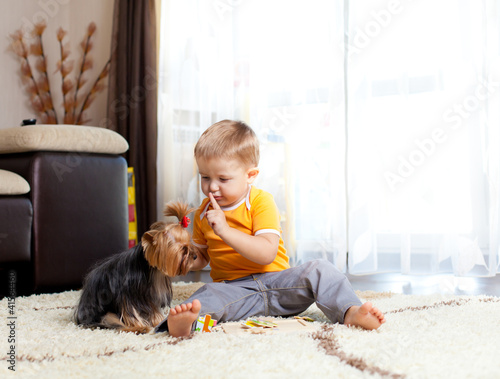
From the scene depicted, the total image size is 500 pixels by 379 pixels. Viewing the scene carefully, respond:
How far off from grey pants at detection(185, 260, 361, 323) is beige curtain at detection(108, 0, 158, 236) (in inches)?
68.5

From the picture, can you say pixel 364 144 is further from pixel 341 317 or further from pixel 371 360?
pixel 371 360

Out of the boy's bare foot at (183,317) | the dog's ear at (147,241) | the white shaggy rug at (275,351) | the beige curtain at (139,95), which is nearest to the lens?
the white shaggy rug at (275,351)

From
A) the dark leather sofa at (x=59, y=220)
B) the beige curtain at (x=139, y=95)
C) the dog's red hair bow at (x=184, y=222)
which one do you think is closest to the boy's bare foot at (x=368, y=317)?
A: the dog's red hair bow at (x=184, y=222)

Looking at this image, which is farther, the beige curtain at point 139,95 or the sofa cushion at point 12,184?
the beige curtain at point 139,95

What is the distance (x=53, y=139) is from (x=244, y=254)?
1.11 metres

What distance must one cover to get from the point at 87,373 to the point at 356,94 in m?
2.04

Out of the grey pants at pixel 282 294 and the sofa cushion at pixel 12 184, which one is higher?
the sofa cushion at pixel 12 184

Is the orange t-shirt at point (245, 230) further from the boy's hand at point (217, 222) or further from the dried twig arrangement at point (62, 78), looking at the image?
the dried twig arrangement at point (62, 78)

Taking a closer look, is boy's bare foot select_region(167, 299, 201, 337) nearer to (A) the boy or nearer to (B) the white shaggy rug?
(B) the white shaggy rug

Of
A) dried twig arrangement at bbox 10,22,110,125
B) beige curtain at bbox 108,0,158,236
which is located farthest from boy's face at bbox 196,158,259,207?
dried twig arrangement at bbox 10,22,110,125

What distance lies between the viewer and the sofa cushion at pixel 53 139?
2.08m

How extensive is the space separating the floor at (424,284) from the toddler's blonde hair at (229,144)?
880 millimetres

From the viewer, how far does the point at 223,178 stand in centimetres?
151

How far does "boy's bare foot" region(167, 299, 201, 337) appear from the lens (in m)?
1.17
